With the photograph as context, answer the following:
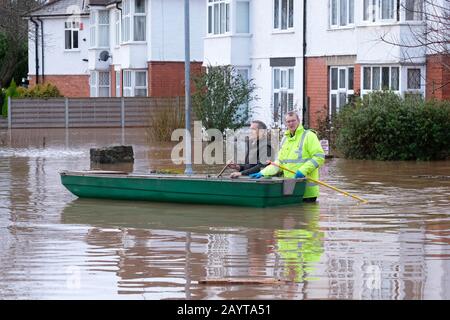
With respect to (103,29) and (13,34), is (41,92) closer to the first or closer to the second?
(103,29)

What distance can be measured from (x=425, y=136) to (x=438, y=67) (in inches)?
162

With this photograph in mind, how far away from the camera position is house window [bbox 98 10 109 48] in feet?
198

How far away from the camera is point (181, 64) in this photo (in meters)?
51.8

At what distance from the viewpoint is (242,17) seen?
4075 centimetres

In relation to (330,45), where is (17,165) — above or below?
below

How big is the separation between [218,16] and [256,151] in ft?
77.5

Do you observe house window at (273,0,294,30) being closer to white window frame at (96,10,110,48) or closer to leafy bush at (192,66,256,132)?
leafy bush at (192,66,256,132)

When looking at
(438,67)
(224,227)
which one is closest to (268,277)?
(224,227)

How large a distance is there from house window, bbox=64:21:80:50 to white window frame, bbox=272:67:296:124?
2908cm

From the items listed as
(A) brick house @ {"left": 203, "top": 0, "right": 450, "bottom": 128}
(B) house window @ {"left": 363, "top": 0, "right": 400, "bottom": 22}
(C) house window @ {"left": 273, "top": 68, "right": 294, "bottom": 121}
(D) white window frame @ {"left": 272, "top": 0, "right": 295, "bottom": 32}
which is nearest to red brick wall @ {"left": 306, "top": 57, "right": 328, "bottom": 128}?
(A) brick house @ {"left": 203, "top": 0, "right": 450, "bottom": 128}

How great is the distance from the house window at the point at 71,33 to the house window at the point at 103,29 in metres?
5.90

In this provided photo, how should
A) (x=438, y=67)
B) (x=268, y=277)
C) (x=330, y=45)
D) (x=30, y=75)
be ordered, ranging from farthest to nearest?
(x=30, y=75) → (x=330, y=45) → (x=438, y=67) → (x=268, y=277)
